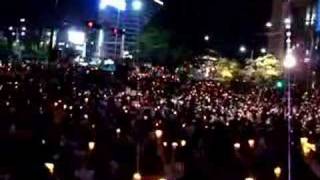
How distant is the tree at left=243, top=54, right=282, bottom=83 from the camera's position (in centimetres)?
5525

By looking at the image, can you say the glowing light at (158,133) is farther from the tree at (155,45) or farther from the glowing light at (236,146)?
the tree at (155,45)

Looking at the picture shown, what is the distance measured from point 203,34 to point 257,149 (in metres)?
48.6

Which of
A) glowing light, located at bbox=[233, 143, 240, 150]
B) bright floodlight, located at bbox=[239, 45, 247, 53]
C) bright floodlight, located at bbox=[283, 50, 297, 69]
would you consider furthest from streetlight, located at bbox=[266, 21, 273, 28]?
glowing light, located at bbox=[233, 143, 240, 150]

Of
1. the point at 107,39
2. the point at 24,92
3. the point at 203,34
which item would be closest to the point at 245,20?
the point at 203,34

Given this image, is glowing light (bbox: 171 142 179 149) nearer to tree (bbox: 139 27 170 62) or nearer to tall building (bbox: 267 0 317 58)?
tree (bbox: 139 27 170 62)

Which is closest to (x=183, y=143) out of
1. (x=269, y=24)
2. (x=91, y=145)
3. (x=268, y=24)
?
(x=91, y=145)

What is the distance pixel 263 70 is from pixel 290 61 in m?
5.26

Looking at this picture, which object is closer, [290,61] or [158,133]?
[158,133]

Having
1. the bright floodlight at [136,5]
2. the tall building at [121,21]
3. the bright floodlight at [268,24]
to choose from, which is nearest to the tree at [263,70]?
the bright floodlight at [268,24]

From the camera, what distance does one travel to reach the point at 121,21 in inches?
5901

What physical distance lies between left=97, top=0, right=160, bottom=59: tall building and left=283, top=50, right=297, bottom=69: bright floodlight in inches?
2729

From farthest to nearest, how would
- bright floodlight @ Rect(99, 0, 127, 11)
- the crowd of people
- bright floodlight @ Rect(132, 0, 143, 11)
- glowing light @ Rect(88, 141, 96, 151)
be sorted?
bright floodlight @ Rect(132, 0, 143, 11)
bright floodlight @ Rect(99, 0, 127, 11)
glowing light @ Rect(88, 141, 96, 151)
the crowd of people

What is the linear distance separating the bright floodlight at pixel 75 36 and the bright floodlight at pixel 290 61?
138 ft

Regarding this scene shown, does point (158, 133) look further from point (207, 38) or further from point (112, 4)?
point (112, 4)
